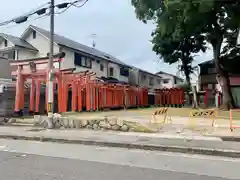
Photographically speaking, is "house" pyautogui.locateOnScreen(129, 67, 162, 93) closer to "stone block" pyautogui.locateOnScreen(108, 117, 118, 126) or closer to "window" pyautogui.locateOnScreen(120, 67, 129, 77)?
"window" pyautogui.locateOnScreen(120, 67, 129, 77)

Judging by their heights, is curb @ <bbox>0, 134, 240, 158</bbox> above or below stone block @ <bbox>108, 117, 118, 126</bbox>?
below

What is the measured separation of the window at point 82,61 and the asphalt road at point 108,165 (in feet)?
81.2

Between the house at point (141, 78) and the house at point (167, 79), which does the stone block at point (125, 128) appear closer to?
the house at point (141, 78)

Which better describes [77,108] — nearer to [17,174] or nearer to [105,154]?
[105,154]

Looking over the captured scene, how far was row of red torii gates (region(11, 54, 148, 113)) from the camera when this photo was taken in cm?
1981

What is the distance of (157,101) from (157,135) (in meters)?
28.3

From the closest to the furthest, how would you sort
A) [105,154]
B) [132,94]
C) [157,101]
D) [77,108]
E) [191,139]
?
1. [105,154]
2. [191,139]
3. [77,108]
4. [132,94]
5. [157,101]

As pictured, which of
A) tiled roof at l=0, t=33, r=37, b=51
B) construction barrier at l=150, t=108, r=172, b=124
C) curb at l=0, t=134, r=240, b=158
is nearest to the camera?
curb at l=0, t=134, r=240, b=158

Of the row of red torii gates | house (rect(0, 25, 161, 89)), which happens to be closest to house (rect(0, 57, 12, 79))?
the row of red torii gates

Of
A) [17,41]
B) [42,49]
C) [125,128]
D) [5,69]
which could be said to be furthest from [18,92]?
[17,41]

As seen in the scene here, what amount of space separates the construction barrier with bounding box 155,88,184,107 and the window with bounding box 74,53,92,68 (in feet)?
33.8

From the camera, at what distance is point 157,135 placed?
12250 millimetres

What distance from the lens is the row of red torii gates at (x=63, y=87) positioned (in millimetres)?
19812

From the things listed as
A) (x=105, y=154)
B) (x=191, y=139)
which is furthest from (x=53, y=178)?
(x=191, y=139)
